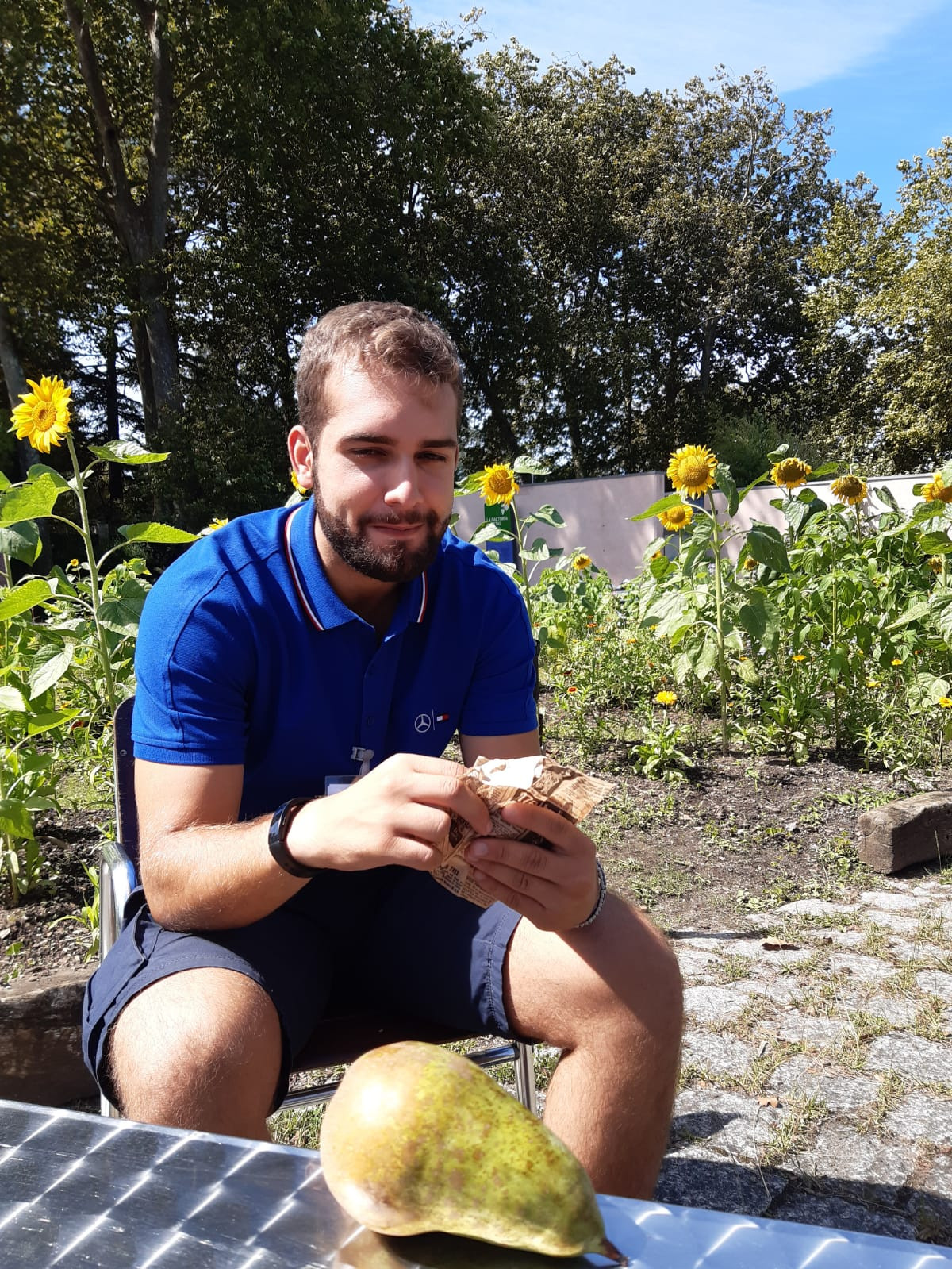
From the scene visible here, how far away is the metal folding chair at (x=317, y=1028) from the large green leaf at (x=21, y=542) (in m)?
1.00

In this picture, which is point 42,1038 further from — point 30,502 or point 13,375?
point 13,375

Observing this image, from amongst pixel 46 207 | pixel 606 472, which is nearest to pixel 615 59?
pixel 606 472

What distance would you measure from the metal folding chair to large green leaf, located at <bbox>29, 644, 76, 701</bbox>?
798mm

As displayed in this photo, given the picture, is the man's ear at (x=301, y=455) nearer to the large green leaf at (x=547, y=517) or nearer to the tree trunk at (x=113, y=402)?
the large green leaf at (x=547, y=517)

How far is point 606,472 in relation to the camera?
1129 inches

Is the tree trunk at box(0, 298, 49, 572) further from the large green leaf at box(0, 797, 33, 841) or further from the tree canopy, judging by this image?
the large green leaf at box(0, 797, 33, 841)

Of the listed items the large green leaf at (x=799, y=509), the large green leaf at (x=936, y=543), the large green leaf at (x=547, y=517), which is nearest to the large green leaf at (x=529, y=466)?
the large green leaf at (x=547, y=517)

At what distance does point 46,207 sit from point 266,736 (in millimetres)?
19743

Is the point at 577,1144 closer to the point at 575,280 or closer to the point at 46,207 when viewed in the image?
the point at 46,207

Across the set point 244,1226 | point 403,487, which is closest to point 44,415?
point 403,487

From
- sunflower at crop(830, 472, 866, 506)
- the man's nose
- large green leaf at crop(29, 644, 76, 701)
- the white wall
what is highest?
the white wall

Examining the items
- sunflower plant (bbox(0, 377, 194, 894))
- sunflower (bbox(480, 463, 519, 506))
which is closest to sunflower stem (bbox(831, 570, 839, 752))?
sunflower (bbox(480, 463, 519, 506))

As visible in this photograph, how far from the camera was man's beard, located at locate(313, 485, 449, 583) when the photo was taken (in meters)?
1.69

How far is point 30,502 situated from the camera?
2416 millimetres
